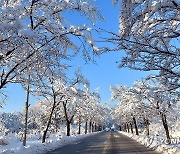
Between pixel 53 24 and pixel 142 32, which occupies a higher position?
pixel 53 24

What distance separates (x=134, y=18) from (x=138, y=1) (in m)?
0.35

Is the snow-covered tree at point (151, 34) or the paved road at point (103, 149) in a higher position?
the snow-covered tree at point (151, 34)

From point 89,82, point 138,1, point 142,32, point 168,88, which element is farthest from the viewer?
point 89,82

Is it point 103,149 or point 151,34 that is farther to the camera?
point 103,149

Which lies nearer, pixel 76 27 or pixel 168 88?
pixel 168 88

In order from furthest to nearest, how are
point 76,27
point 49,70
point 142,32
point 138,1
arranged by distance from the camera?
point 76,27, point 49,70, point 142,32, point 138,1

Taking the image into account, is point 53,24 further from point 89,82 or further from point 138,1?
point 89,82

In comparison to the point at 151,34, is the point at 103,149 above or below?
below

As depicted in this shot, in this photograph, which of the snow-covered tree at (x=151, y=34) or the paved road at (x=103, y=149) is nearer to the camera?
the snow-covered tree at (x=151, y=34)

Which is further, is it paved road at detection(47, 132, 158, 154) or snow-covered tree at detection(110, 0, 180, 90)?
paved road at detection(47, 132, 158, 154)

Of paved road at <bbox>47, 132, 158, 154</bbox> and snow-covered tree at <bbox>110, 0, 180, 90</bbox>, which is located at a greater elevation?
snow-covered tree at <bbox>110, 0, 180, 90</bbox>

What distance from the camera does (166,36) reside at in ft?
20.6

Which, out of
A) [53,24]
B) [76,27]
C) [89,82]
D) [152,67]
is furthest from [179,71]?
[89,82]

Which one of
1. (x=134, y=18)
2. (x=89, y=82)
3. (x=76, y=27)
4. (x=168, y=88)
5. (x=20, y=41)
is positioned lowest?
(x=168, y=88)
